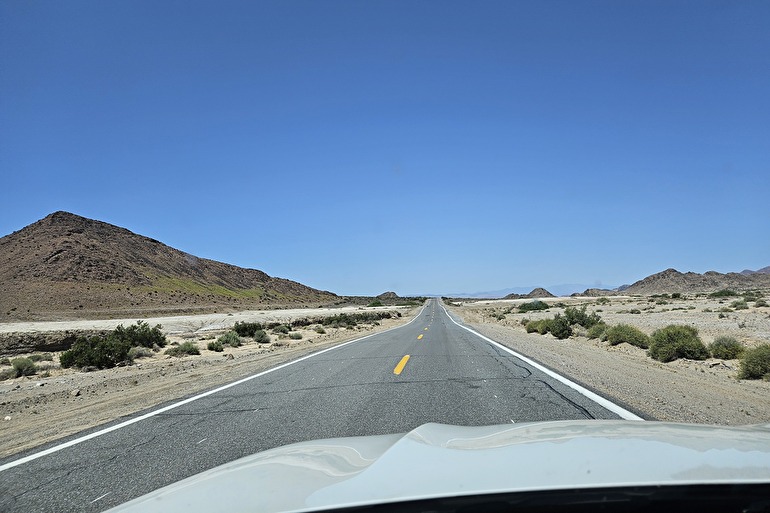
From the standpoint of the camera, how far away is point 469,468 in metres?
2.90

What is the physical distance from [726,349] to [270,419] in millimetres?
13896

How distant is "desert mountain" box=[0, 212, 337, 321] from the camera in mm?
66438

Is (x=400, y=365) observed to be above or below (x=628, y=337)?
below

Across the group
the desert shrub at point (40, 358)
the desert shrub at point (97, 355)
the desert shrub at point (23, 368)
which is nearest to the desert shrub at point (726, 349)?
the desert shrub at point (97, 355)

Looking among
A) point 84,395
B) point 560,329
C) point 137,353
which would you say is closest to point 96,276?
point 137,353

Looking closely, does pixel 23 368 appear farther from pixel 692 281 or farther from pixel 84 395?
pixel 692 281

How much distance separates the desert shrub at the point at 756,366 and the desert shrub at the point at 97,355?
64.1 feet

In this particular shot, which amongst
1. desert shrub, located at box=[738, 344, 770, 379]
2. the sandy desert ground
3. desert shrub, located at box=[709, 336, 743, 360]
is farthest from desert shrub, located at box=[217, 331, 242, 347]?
desert shrub, located at box=[738, 344, 770, 379]

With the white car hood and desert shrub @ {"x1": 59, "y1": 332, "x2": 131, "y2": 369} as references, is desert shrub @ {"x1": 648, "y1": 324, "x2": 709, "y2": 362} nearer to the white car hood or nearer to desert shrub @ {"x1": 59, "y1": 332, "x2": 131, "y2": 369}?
the white car hood

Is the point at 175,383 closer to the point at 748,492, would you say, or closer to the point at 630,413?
the point at 630,413

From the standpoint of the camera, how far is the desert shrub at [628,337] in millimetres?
19016

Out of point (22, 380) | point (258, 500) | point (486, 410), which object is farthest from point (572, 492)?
point (22, 380)

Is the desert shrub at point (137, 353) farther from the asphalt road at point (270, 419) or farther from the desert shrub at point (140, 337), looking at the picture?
the asphalt road at point (270, 419)

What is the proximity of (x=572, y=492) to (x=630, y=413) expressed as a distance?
5.07 m
